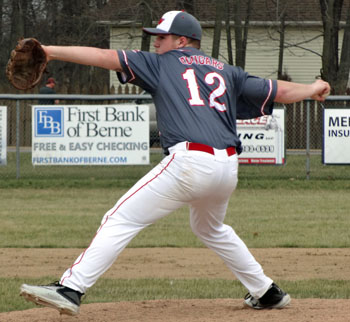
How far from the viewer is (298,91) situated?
16.6 feet

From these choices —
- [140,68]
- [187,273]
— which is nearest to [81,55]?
[140,68]

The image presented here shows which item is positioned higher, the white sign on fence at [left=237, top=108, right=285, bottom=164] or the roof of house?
the roof of house

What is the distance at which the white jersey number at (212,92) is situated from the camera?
4.76 m

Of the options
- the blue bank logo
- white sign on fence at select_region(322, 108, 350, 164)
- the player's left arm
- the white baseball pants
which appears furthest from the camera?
white sign on fence at select_region(322, 108, 350, 164)

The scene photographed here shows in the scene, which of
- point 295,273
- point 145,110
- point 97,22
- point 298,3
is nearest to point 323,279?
point 295,273

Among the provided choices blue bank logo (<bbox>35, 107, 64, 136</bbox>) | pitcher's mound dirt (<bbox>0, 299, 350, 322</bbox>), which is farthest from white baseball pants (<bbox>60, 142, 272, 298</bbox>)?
blue bank logo (<bbox>35, 107, 64, 136</bbox>)

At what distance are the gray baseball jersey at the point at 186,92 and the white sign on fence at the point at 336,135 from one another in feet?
31.6

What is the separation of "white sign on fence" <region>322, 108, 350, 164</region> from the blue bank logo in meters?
4.72

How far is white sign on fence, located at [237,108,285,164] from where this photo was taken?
47.0 ft

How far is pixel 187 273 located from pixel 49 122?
24.3 ft

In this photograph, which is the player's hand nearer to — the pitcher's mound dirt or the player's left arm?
the player's left arm

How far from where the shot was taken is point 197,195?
4.74 metres

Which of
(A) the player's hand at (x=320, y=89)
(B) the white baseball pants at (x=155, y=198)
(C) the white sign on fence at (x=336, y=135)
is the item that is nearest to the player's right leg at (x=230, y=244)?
(B) the white baseball pants at (x=155, y=198)

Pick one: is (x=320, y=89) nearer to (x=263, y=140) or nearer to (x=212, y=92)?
(x=212, y=92)
